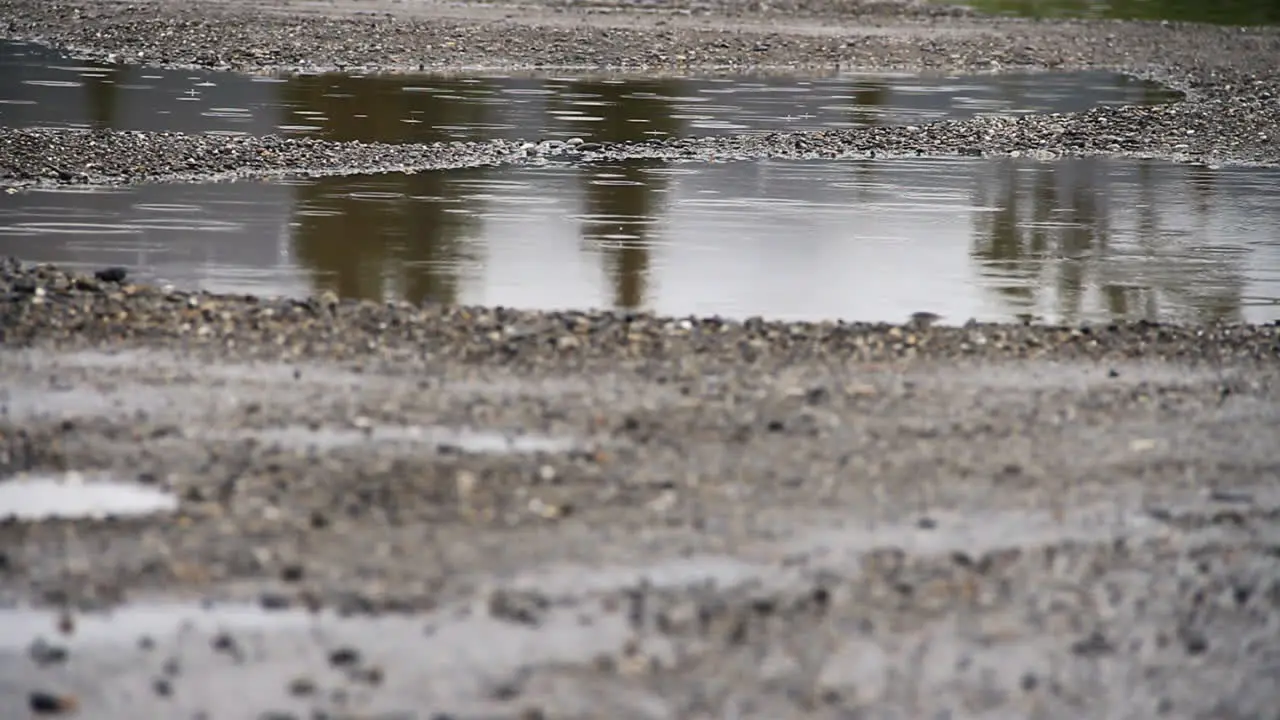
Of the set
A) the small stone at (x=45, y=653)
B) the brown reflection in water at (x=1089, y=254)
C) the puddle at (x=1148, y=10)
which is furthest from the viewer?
the puddle at (x=1148, y=10)

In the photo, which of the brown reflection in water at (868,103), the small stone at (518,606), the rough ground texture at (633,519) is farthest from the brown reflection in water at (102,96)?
the small stone at (518,606)

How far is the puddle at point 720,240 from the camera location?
14.8 metres

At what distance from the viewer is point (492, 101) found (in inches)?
1117

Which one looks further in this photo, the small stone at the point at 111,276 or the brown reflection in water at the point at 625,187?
the brown reflection in water at the point at 625,187

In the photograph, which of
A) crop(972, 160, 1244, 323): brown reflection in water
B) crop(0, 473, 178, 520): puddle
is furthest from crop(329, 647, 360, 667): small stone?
crop(972, 160, 1244, 323): brown reflection in water

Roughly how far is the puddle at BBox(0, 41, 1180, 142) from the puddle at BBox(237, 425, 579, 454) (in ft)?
45.5

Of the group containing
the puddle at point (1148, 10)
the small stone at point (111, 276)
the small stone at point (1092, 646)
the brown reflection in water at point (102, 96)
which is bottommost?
the small stone at point (1092, 646)

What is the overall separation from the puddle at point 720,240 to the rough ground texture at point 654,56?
1416 millimetres

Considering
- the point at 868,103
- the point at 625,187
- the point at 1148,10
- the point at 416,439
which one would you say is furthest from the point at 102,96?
the point at 1148,10

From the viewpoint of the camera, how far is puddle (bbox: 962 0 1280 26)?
55094mm

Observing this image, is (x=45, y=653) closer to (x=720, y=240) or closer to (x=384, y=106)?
(x=720, y=240)

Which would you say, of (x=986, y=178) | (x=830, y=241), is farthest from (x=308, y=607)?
(x=986, y=178)

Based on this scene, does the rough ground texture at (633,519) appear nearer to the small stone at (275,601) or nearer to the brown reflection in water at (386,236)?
the small stone at (275,601)

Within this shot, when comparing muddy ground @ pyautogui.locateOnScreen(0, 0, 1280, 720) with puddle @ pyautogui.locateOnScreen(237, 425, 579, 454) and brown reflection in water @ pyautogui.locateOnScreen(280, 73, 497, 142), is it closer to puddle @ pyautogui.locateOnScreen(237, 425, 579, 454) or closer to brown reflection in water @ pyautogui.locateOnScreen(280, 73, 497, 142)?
puddle @ pyautogui.locateOnScreen(237, 425, 579, 454)
